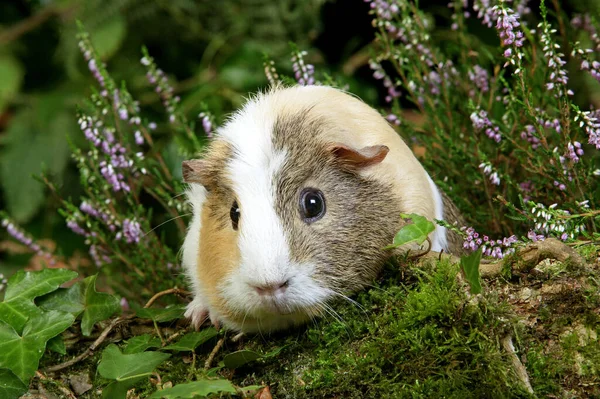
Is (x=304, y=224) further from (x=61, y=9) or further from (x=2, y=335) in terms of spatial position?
(x=61, y=9)

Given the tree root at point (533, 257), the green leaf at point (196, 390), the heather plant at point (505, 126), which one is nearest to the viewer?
the green leaf at point (196, 390)

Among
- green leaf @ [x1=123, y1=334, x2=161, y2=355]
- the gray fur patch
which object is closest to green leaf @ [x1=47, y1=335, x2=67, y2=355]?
green leaf @ [x1=123, y1=334, x2=161, y2=355]

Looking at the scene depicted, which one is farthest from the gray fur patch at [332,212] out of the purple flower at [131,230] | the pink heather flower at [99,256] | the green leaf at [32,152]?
the green leaf at [32,152]

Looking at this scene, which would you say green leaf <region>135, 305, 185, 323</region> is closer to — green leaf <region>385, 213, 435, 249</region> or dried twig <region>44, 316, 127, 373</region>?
dried twig <region>44, 316, 127, 373</region>

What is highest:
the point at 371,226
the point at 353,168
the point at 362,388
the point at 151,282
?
the point at 353,168

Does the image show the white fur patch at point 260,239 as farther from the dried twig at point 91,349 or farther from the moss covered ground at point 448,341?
the dried twig at point 91,349

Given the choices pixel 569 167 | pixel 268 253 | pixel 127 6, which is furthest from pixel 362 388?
pixel 127 6
